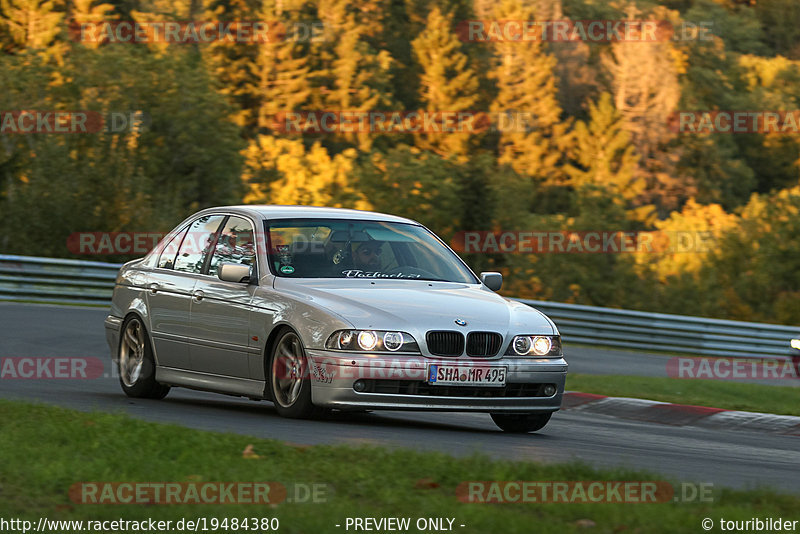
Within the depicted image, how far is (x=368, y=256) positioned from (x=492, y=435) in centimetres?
167

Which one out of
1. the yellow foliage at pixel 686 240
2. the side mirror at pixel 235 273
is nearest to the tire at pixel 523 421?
the side mirror at pixel 235 273

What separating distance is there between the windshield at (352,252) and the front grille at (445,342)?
112 centimetres

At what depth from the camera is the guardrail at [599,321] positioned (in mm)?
23719

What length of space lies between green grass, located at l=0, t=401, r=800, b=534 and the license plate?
45.1 inches

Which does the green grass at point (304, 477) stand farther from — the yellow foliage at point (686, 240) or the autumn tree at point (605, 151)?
the autumn tree at point (605, 151)

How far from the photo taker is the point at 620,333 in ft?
83.1

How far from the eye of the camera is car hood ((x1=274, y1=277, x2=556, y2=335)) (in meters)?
9.01

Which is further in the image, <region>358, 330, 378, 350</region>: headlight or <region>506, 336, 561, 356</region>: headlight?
<region>506, 336, 561, 356</region>: headlight

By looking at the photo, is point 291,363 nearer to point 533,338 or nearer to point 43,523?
point 533,338

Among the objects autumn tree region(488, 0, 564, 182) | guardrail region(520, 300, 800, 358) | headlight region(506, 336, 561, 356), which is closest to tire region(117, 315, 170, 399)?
headlight region(506, 336, 561, 356)

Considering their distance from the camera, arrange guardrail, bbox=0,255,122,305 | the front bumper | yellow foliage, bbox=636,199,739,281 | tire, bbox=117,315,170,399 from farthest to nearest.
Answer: yellow foliage, bbox=636,199,739,281
guardrail, bbox=0,255,122,305
tire, bbox=117,315,170,399
the front bumper

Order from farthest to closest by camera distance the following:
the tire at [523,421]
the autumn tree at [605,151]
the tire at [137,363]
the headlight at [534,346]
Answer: the autumn tree at [605,151]
the tire at [137,363]
the tire at [523,421]
the headlight at [534,346]

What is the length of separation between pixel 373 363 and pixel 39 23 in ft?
196

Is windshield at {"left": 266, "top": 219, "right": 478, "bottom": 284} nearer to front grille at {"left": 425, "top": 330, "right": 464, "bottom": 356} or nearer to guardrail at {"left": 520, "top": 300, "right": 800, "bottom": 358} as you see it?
front grille at {"left": 425, "top": 330, "right": 464, "bottom": 356}
